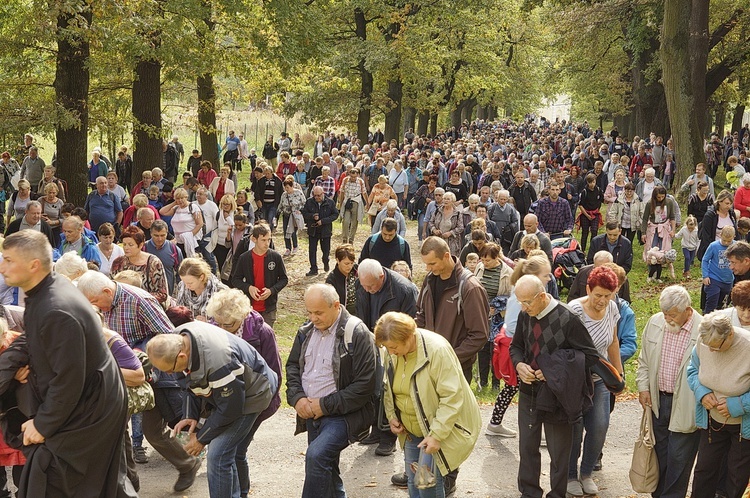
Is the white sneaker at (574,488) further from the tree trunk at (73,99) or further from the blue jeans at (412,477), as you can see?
the tree trunk at (73,99)

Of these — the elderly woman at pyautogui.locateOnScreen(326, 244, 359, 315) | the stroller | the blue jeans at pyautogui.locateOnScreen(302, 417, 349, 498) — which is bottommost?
the stroller

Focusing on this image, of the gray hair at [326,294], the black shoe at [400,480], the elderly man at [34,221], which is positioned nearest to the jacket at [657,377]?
the black shoe at [400,480]

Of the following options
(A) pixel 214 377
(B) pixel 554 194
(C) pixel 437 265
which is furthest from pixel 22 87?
(A) pixel 214 377

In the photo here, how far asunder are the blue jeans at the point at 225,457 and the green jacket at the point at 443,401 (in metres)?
1.17

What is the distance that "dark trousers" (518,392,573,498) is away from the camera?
699 centimetres

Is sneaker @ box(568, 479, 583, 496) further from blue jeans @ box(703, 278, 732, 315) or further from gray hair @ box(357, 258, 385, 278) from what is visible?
blue jeans @ box(703, 278, 732, 315)

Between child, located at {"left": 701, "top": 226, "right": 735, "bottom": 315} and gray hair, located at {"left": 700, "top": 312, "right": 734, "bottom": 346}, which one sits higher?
gray hair, located at {"left": 700, "top": 312, "right": 734, "bottom": 346}

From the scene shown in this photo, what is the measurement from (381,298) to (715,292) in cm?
653

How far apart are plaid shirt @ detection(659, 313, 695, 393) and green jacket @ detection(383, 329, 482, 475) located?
1.69 m

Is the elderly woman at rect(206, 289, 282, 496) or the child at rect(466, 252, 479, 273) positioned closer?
the elderly woman at rect(206, 289, 282, 496)

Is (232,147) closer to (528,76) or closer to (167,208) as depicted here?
(167,208)

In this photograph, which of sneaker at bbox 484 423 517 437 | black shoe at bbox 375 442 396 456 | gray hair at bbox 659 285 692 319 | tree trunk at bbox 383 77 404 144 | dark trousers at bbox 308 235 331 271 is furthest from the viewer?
tree trunk at bbox 383 77 404 144

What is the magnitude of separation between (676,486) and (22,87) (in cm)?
1525

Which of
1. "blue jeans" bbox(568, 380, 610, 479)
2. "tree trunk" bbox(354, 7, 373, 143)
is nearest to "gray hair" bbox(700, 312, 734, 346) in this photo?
"blue jeans" bbox(568, 380, 610, 479)
